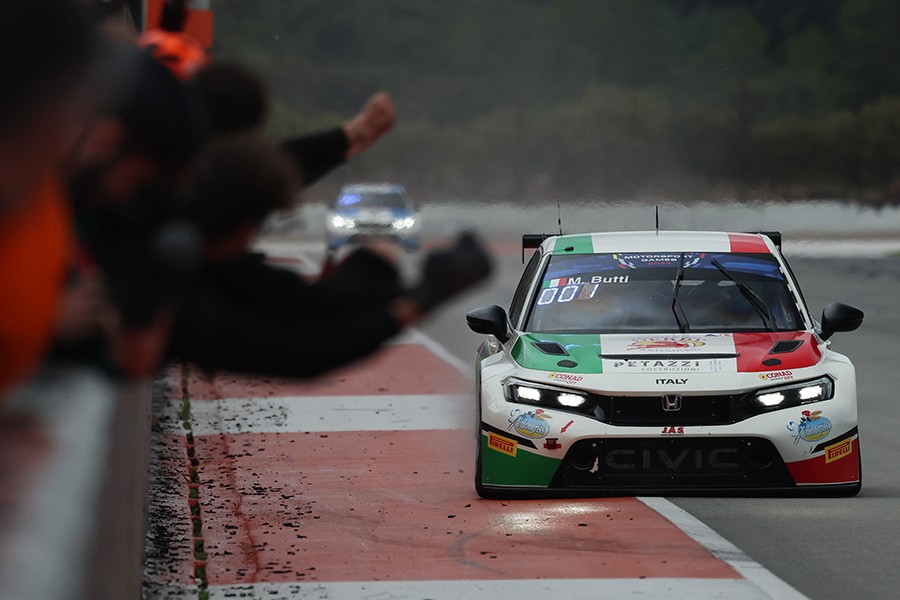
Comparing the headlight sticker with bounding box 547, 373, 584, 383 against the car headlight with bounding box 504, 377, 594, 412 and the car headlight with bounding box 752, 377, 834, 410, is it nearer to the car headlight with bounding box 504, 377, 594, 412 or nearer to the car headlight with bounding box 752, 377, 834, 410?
the car headlight with bounding box 504, 377, 594, 412

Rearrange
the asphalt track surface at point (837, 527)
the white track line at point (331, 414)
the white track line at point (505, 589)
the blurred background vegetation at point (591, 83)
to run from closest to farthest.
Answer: the white track line at point (505, 589), the asphalt track surface at point (837, 527), the white track line at point (331, 414), the blurred background vegetation at point (591, 83)

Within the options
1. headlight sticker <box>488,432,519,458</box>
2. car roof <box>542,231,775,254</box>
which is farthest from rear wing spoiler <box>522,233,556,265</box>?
headlight sticker <box>488,432,519,458</box>

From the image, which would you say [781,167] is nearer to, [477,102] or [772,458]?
[477,102]

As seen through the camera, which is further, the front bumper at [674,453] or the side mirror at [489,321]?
the side mirror at [489,321]

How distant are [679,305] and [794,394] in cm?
105

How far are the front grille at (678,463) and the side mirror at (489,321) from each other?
965mm

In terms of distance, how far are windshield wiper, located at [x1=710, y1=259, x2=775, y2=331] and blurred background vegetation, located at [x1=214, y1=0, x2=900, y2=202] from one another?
37.1 meters

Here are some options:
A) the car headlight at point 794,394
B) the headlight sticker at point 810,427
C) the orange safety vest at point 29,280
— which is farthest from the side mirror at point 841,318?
the orange safety vest at point 29,280

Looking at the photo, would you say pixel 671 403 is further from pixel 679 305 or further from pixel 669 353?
pixel 679 305

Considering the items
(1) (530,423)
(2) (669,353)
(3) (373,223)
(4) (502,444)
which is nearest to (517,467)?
(4) (502,444)

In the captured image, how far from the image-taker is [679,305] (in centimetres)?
1048

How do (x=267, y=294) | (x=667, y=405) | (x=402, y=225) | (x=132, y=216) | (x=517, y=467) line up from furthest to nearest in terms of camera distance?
1. (x=517, y=467)
2. (x=667, y=405)
3. (x=402, y=225)
4. (x=267, y=294)
5. (x=132, y=216)

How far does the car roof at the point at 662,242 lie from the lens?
10.9 metres

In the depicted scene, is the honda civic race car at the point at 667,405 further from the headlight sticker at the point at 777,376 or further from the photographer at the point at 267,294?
the photographer at the point at 267,294
